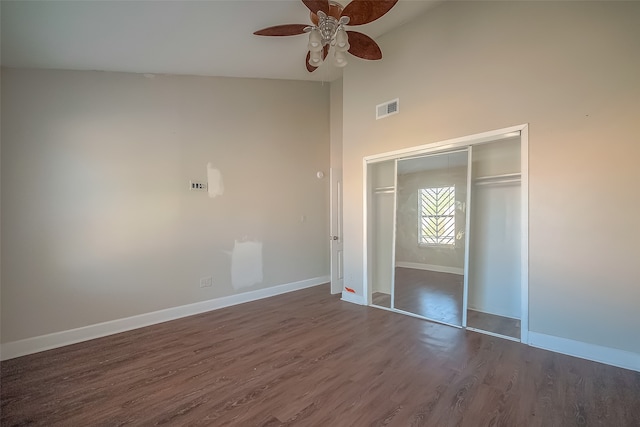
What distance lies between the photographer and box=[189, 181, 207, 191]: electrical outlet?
3.79 metres

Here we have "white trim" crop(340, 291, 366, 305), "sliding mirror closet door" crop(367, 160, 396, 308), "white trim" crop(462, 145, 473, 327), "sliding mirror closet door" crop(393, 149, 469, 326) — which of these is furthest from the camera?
"sliding mirror closet door" crop(367, 160, 396, 308)

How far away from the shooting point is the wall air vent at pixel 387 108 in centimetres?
368

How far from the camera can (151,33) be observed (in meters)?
2.71

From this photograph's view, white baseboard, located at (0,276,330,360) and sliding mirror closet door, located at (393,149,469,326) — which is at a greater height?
sliding mirror closet door, located at (393,149,469,326)

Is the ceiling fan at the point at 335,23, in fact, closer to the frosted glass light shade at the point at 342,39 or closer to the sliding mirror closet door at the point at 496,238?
the frosted glass light shade at the point at 342,39

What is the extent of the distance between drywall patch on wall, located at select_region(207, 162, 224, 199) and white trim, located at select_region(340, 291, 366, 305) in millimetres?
2444

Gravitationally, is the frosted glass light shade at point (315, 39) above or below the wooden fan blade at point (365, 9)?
below

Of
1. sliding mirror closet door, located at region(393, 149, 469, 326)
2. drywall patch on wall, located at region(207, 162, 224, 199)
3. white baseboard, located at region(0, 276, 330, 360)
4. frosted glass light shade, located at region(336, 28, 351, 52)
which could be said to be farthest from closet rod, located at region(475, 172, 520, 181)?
drywall patch on wall, located at region(207, 162, 224, 199)

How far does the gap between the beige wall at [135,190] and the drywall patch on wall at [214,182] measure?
0.08 m

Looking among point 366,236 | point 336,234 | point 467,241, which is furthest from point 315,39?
point 336,234

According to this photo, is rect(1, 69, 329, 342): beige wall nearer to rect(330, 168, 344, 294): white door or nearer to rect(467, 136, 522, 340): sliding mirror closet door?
rect(330, 168, 344, 294): white door

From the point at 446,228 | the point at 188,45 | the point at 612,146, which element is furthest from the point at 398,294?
the point at 188,45

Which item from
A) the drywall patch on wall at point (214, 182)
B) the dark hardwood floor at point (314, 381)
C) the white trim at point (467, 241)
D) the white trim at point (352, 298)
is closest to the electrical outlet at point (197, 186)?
the drywall patch on wall at point (214, 182)

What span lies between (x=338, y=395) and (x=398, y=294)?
2.12m
